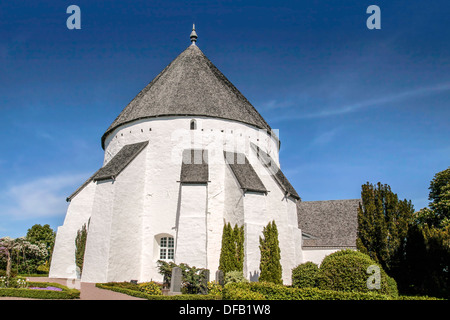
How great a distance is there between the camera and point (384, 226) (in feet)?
48.9

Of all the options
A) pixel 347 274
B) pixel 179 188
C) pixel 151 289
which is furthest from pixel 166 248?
pixel 347 274

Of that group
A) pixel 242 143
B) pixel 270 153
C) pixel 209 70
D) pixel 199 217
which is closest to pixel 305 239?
pixel 270 153

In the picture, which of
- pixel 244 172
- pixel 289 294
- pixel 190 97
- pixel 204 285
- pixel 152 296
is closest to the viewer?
pixel 289 294

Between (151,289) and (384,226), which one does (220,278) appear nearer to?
(151,289)

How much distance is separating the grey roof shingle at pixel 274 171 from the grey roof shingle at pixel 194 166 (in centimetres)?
335

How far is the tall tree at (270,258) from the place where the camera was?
1542 cm

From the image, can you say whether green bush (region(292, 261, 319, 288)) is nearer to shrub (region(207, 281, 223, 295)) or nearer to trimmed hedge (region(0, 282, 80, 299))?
shrub (region(207, 281, 223, 295))

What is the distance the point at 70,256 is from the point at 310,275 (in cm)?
1429

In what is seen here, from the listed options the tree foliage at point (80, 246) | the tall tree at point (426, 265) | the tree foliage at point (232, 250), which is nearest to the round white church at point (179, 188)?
the tree foliage at point (232, 250)

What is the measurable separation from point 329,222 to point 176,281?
1834 cm

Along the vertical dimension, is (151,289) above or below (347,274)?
below

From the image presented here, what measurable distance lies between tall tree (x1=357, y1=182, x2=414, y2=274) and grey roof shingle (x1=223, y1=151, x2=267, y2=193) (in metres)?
5.01

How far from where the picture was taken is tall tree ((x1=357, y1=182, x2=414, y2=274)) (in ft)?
48.1

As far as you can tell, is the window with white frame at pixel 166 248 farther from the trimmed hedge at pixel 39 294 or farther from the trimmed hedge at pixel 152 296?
the trimmed hedge at pixel 39 294
